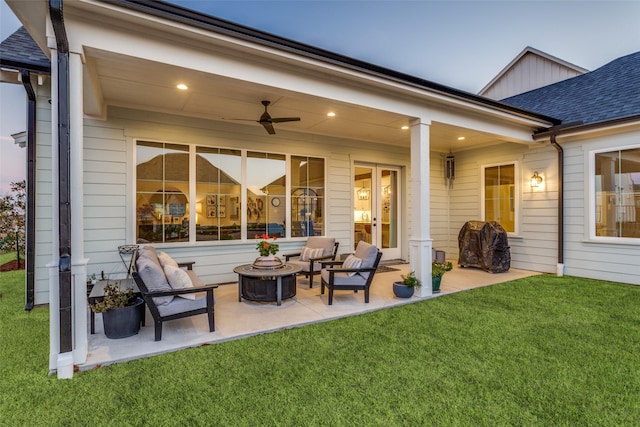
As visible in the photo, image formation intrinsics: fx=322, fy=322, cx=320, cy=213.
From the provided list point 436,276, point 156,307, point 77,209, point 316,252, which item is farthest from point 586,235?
point 77,209

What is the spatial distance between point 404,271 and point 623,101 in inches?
203

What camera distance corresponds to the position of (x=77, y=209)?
2693mm

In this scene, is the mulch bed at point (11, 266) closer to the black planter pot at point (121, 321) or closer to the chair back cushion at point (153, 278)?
the black planter pot at point (121, 321)

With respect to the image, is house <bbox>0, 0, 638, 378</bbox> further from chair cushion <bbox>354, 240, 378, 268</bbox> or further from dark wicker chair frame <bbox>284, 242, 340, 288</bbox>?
chair cushion <bbox>354, 240, 378, 268</bbox>

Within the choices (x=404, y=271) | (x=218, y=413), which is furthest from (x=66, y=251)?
(x=404, y=271)

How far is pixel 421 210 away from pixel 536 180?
3613 mm

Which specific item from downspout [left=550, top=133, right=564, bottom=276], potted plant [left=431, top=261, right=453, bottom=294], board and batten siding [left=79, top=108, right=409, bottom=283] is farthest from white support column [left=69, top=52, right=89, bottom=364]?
downspout [left=550, top=133, right=564, bottom=276]

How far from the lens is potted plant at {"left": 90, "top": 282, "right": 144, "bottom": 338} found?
320 cm

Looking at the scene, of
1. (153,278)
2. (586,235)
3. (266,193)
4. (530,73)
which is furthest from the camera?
(530,73)

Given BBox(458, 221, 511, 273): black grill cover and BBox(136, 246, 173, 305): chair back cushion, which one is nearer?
BBox(136, 246, 173, 305): chair back cushion

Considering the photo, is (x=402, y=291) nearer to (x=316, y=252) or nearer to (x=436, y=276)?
(x=436, y=276)

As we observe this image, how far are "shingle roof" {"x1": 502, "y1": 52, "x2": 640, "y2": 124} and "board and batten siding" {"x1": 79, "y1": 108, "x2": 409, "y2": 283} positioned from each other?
4.59 m

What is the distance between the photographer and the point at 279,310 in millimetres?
4160

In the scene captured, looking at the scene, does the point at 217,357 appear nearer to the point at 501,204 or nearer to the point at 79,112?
the point at 79,112
